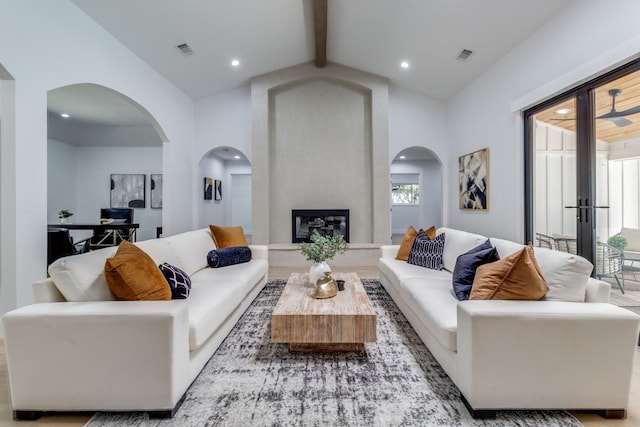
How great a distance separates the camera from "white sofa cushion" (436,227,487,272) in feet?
9.88

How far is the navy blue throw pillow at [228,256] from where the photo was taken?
3430mm

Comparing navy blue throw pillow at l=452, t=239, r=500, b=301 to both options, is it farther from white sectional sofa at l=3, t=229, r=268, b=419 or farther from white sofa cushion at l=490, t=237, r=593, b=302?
white sectional sofa at l=3, t=229, r=268, b=419

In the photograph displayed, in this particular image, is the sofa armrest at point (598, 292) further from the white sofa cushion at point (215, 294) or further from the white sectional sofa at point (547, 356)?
the white sofa cushion at point (215, 294)

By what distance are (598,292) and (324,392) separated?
1637mm

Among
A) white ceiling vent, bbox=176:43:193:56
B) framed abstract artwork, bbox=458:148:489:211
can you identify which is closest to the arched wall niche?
framed abstract artwork, bbox=458:148:489:211

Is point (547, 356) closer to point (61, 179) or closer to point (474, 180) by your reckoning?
point (474, 180)

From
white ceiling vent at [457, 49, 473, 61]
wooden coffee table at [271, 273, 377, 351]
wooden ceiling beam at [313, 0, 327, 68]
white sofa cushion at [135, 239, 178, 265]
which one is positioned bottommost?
wooden coffee table at [271, 273, 377, 351]

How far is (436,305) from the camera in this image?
2117 millimetres

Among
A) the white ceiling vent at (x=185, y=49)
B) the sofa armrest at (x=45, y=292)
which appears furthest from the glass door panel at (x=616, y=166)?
the white ceiling vent at (x=185, y=49)

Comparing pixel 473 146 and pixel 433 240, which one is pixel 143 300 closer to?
pixel 433 240

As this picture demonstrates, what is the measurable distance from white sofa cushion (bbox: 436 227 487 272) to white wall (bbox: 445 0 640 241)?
113 centimetres

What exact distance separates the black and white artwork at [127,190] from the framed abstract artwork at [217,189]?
1.66 m

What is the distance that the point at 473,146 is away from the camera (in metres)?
5.02

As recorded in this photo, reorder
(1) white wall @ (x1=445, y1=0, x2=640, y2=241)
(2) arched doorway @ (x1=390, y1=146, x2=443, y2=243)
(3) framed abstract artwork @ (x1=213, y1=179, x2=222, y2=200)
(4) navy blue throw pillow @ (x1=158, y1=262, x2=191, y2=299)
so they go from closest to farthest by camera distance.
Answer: (4) navy blue throw pillow @ (x1=158, y1=262, x2=191, y2=299) → (1) white wall @ (x1=445, y1=0, x2=640, y2=241) → (3) framed abstract artwork @ (x1=213, y1=179, x2=222, y2=200) → (2) arched doorway @ (x1=390, y1=146, x2=443, y2=243)
